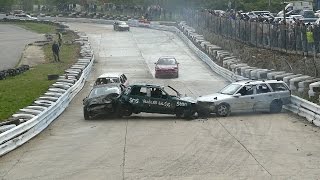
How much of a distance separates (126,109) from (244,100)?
460 cm

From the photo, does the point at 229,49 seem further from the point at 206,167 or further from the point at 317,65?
the point at 206,167

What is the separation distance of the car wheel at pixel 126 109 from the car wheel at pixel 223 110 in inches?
133

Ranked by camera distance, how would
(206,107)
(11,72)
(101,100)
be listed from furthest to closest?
(11,72), (101,100), (206,107)

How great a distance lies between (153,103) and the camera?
890 inches

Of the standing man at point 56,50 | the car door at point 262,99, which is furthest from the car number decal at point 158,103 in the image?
the standing man at point 56,50

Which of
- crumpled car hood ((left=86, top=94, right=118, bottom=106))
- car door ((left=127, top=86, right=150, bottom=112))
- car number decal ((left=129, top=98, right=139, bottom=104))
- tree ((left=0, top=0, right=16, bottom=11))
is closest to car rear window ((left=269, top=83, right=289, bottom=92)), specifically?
car door ((left=127, top=86, right=150, bottom=112))

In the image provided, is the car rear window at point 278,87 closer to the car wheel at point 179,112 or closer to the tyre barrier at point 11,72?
the car wheel at point 179,112

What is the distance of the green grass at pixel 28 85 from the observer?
24.1m

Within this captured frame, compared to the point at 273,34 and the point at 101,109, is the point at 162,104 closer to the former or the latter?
the point at 101,109

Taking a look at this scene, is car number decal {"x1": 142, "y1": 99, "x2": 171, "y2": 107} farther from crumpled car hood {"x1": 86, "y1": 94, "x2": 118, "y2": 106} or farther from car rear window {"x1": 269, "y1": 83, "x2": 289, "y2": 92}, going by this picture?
car rear window {"x1": 269, "y1": 83, "x2": 289, "y2": 92}

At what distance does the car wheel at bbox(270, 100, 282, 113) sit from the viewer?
2292 centimetres

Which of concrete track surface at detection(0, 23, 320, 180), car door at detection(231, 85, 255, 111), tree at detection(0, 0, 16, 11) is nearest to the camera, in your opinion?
concrete track surface at detection(0, 23, 320, 180)

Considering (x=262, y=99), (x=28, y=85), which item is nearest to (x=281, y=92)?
(x=262, y=99)

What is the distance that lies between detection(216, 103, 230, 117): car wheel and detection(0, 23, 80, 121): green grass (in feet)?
25.5
